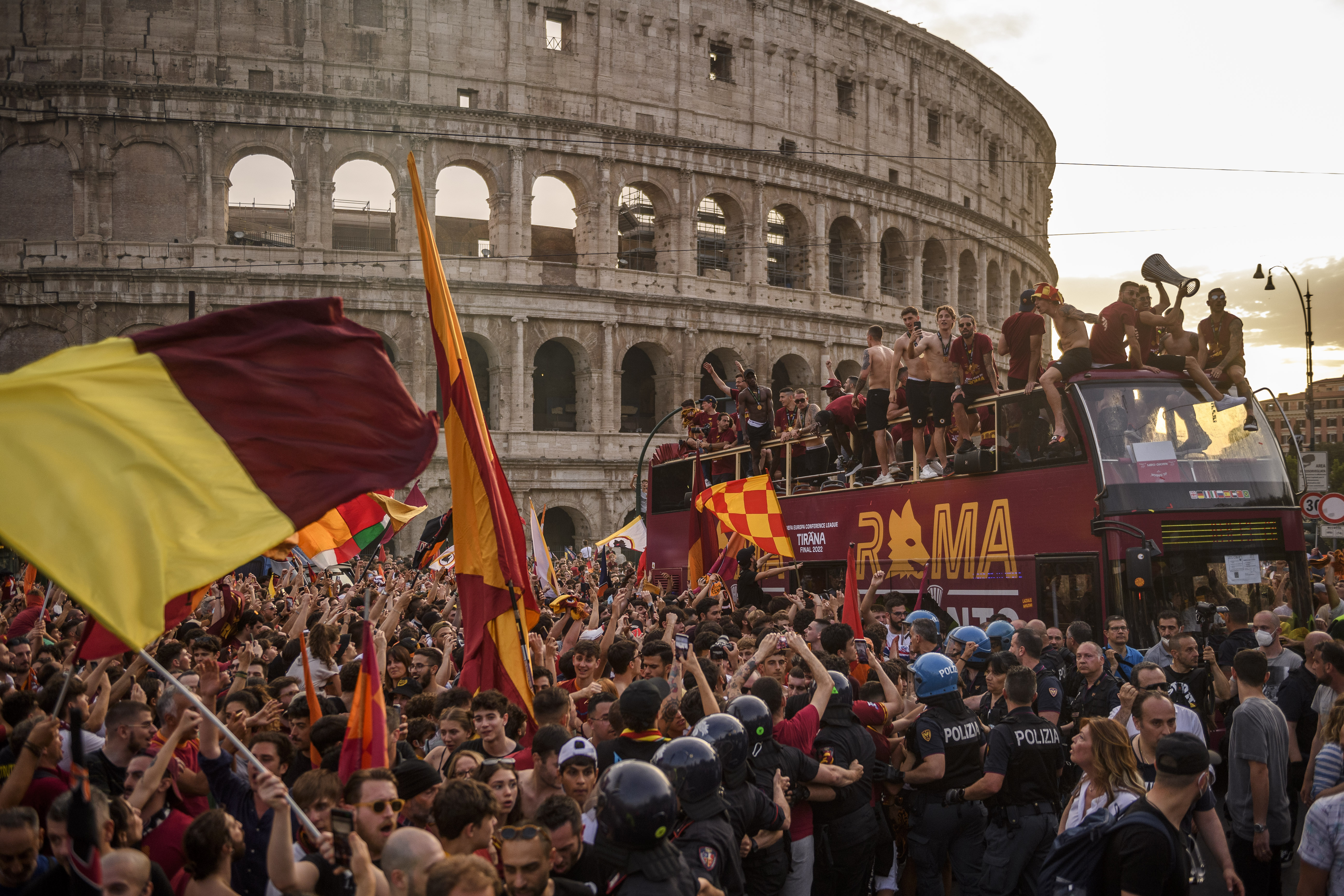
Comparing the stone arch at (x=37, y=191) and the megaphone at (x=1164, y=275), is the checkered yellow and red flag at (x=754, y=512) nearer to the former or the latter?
the megaphone at (x=1164, y=275)

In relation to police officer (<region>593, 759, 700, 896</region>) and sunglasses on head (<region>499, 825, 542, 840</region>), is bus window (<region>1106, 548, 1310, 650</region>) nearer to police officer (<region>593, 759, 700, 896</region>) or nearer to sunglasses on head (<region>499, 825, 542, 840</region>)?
police officer (<region>593, 759, 700, 896</region>)

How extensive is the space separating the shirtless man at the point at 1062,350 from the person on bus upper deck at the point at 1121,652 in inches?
120

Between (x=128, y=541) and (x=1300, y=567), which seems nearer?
(x=128, y=541)

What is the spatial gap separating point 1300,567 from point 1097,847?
8.74 metres

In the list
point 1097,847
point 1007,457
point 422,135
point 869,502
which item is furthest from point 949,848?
point 422,135

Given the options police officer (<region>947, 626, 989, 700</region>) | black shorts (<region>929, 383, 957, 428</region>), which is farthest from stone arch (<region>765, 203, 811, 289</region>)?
police officer (<region>947, 626, 989, 700</region>)

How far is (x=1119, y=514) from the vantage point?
35.6 ft

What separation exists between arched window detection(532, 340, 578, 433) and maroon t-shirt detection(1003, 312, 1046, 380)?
2683 cm

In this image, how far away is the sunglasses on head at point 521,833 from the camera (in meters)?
3.59

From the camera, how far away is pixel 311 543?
9492 mm

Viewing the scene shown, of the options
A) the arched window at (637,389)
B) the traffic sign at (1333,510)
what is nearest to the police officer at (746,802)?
the traffic sign at (1333,510)

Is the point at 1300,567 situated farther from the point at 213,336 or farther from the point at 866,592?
the point at 213,336

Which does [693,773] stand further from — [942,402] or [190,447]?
[942,402]

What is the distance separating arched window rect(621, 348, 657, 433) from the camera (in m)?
39.6
